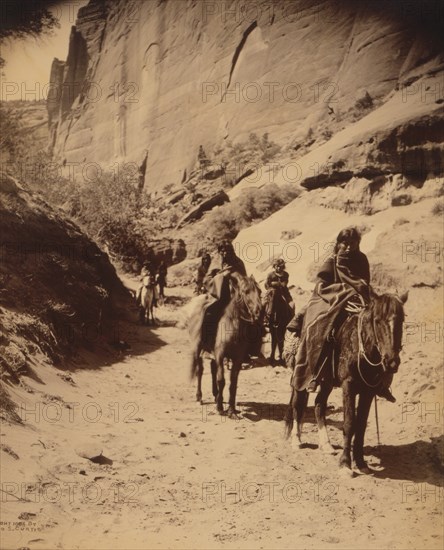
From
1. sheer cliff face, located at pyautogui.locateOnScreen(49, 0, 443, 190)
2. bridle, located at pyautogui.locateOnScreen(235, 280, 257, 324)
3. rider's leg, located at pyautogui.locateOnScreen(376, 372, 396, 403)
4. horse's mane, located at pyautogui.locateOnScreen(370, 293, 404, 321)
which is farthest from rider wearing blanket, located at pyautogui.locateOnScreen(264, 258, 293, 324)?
sheer cliff face, located at pyautogui.locateOnScreen(49, 0, 443, 190)

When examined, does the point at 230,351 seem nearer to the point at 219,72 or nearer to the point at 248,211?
the point at 248,211

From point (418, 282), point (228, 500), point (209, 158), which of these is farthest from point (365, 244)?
point (209, 158)

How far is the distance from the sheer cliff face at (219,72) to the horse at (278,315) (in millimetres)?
28577

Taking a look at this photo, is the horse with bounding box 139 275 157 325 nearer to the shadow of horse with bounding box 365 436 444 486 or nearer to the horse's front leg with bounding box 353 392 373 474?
the shadow of horse with bounding box 365 436 444 486

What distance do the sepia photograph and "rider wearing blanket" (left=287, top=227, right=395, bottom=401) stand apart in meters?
0.03

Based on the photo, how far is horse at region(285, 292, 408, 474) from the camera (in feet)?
20.8

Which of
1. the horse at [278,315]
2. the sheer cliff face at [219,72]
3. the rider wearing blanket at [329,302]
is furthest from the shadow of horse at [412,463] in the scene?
the sheer cliff face at [219,72]

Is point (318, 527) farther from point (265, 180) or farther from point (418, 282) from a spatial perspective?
point (265, 180)

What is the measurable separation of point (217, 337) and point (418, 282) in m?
7.10

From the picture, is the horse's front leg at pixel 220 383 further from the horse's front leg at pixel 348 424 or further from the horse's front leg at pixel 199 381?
the horse's front leg at pixel 348 424

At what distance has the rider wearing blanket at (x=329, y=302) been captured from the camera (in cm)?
757

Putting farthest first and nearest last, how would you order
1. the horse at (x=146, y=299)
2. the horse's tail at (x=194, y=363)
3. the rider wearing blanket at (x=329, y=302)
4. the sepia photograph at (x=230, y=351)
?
the horse at (x=146, y=299), the horse's tail at (x=194, y=363), the rider wearing blanket at (x=329, y=302), the sepia photograph at (x=230, y=351)

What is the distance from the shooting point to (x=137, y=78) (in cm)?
4722

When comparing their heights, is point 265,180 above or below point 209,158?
below
